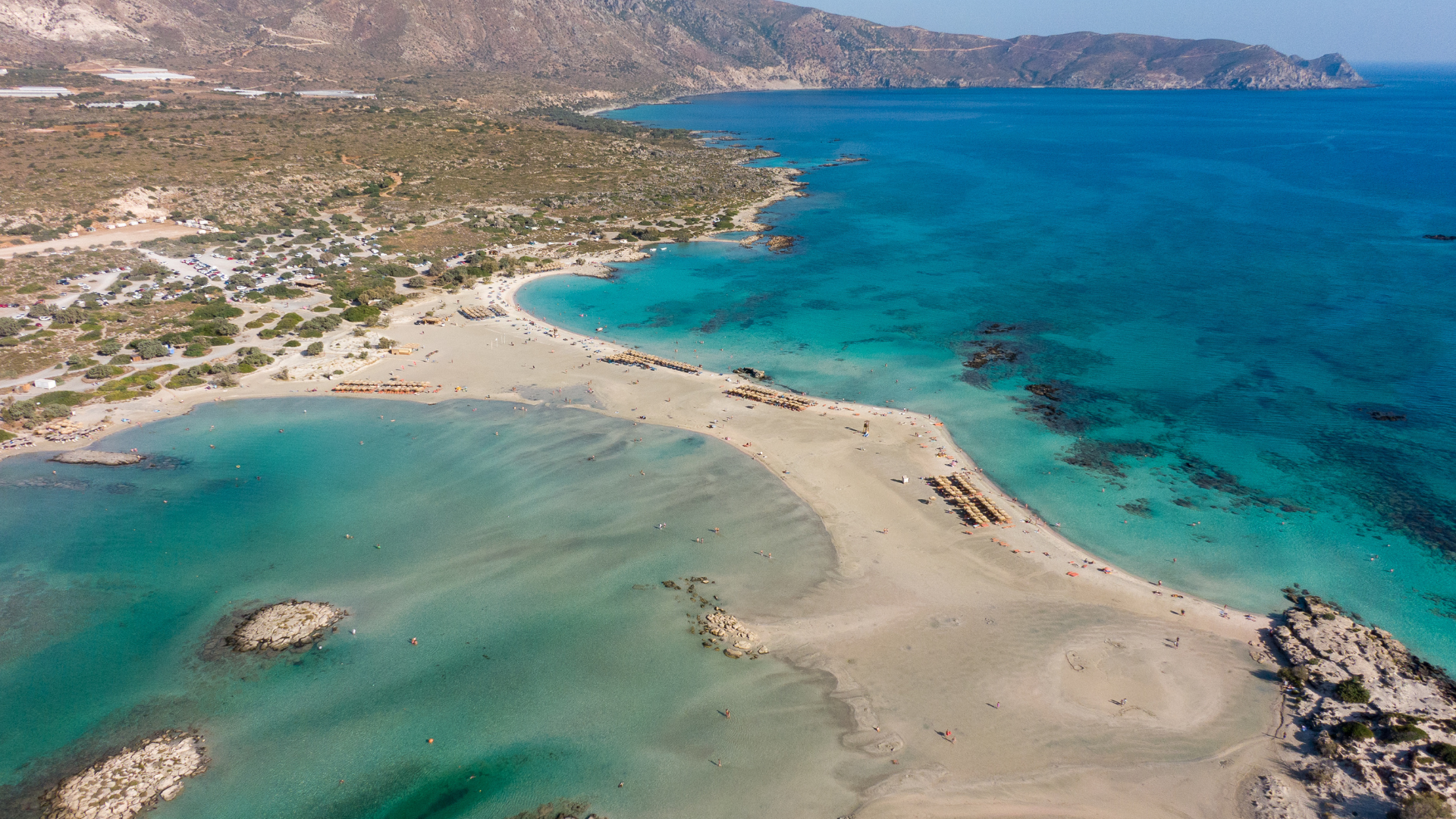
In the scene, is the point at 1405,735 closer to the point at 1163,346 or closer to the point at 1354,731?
the point at 1354,731

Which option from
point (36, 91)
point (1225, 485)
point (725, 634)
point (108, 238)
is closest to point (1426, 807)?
point (1225, 485)

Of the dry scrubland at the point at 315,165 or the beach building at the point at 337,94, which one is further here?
the beach building at the point at 337,94

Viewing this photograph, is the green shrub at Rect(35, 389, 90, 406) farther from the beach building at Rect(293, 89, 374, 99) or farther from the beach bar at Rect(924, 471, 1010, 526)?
the beach building at Rect(293, 89, 374, 99)

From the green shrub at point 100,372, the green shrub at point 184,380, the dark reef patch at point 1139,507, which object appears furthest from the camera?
the green shrub at point 184,380

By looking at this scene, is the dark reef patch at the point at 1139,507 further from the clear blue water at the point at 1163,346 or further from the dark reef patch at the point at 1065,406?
the dark reef patch at the point at 1065,406

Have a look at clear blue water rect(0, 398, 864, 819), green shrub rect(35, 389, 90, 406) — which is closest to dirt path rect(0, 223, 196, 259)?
green shrub rect(35, 389, 90, 406)

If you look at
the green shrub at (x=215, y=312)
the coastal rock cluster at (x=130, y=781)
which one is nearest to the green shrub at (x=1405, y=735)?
the coastal rock cluster at (x=130, y=781)
